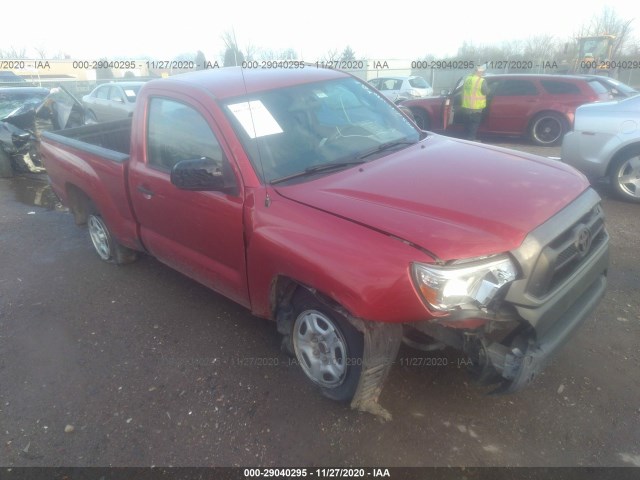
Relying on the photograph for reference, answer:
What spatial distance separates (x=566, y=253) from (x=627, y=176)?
14.6 feet

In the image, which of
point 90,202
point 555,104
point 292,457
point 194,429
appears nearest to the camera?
point 292,457

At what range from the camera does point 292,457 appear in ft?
8.20

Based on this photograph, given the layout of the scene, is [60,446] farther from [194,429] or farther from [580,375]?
[580,375]

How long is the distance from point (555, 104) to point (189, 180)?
9.54m

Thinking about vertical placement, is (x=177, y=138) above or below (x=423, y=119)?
above

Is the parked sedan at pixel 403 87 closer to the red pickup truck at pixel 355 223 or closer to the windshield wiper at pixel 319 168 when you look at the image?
the red pickup truck at pixel 355 223

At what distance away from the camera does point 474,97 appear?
9789 millimetres

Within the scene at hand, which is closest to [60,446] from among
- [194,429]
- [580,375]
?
[194,429]

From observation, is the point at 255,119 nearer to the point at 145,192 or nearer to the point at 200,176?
the point at 200,176

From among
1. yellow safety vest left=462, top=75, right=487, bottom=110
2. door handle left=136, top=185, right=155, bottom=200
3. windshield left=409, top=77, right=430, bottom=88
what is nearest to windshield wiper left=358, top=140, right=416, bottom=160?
door handle left=136, top=185, right=155, bottom=200

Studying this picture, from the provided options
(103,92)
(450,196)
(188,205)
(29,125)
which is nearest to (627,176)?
(450,196)

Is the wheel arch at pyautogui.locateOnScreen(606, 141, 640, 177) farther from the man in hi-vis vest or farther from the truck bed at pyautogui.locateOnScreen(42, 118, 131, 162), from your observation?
the truck bed at pyautogui.locateOnScreen(42, 118, 131, 162)

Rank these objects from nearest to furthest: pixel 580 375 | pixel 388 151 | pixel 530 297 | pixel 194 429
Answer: pixel 530 297, pixel 194 429, pixel 580 375, pixel 388 151

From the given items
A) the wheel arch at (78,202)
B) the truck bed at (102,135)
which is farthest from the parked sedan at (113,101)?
the wheel arch at (78,202)
